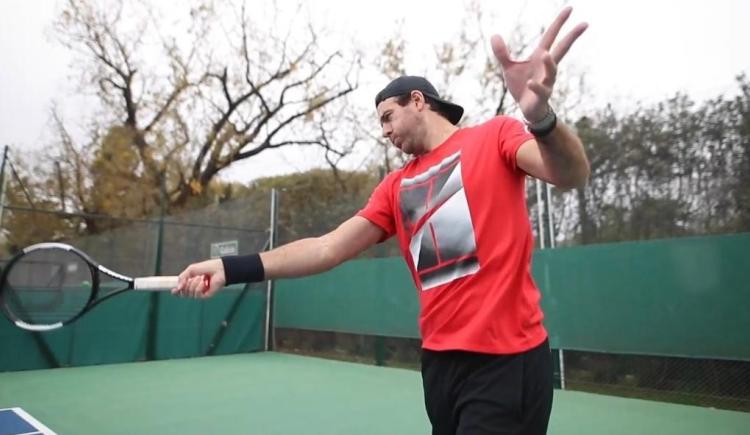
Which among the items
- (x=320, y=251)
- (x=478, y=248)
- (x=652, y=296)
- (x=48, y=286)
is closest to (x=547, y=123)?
(x=478, y=248)

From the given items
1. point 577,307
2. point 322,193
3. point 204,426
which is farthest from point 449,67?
point 204,426

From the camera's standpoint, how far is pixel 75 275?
657cm

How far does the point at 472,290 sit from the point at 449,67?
1071 centimetres

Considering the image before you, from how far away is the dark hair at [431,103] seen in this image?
5.14ft

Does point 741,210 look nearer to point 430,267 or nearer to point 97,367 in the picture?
point 430,267

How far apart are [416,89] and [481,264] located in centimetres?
57

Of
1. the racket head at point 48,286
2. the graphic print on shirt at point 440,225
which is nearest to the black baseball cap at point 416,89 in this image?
the graphic print on shirt at point 440,225

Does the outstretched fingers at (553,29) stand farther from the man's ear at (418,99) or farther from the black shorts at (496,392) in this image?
the black shorts at (496,392)

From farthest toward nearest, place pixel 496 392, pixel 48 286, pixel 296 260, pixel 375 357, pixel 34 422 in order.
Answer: pixel 375 357, pixel 48 286, pixel 34 422, pixel 296 260, pixel 496 392

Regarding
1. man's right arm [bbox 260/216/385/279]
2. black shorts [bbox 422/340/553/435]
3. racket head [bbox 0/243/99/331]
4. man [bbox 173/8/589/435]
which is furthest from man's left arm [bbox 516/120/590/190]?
racket head [bbox 0/243/99/331]

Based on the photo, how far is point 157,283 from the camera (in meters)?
1.65

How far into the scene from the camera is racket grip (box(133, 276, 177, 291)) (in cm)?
159

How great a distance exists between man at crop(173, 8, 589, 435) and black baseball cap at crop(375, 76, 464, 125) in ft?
0.41

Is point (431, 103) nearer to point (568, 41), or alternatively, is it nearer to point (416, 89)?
point (416, 89)
